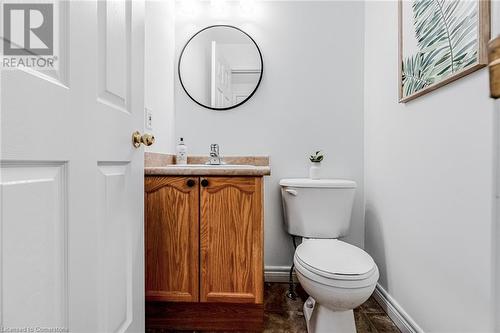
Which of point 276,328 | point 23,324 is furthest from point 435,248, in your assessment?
point 23,324

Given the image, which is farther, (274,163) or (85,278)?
(274,163)

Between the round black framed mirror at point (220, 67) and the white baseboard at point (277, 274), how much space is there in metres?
1.20

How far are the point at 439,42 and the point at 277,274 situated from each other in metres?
1.61

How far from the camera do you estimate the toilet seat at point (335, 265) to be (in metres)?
1.05

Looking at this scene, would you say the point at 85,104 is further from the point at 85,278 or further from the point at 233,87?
the point at 233,87

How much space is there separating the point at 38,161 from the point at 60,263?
24 cm

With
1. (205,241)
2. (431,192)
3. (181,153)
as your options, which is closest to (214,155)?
(181,153)

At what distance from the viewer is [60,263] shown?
57 centimetres

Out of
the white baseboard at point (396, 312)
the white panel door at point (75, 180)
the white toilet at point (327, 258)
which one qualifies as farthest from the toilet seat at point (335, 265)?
the white panel door at point (75, 180)

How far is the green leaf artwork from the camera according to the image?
0.89 meters

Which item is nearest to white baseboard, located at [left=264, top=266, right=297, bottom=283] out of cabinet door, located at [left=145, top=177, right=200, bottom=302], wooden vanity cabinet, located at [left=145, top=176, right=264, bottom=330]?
wooden vanity cabinet, located at [left=145, top=176, right=264, bottom=330]

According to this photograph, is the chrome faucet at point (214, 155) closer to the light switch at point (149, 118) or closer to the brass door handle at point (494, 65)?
the light switch at point (149, 118)

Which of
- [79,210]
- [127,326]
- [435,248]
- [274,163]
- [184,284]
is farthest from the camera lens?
[274,163]

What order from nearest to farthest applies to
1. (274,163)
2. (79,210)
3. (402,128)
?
(79,210)
(402,128)
(274,163)
